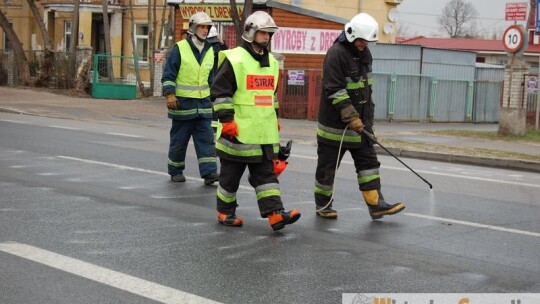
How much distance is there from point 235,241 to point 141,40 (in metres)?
36.0

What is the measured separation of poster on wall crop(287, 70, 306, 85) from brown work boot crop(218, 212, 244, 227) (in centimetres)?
1805

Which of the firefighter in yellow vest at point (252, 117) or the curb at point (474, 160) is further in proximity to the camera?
the curb at point (474, 160)

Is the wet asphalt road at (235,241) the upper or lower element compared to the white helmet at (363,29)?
lower

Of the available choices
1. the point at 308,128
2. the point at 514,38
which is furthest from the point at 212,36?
the point at 308,128

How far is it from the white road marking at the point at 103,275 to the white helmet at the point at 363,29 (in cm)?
337

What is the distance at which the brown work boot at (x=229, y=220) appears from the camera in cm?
783

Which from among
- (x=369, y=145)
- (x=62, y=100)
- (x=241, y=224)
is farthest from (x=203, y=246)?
(x=62, y=100)

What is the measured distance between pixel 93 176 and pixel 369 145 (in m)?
3.74

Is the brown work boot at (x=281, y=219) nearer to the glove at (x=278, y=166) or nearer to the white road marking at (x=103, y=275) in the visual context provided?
the glove at (x=278, y=166)

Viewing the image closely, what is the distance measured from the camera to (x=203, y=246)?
23.0 feet

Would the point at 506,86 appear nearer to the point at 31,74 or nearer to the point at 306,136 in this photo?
the point at 306,136

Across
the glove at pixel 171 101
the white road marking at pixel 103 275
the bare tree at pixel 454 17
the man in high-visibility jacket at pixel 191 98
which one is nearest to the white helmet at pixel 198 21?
the man in high-visibility jacket at pixel 191 98

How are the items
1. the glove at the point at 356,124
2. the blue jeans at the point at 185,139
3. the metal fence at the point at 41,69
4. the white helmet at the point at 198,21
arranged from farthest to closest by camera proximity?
1. the metal fence at the point at 41,69
2. the blue jeans at the point at 185,139
3. the white helmet at the point at 198,21
4. the glove at the point at 356,124

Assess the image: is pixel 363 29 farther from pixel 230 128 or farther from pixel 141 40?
pixel 141 40
